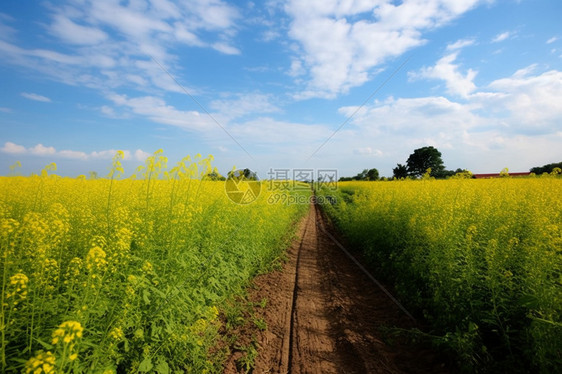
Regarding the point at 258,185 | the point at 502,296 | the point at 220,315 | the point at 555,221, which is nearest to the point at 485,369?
the point at 502,296

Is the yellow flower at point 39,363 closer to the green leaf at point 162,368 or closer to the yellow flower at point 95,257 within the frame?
the yellow flower at point 95,257

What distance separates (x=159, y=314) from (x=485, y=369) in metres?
4.21

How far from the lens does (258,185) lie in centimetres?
1209

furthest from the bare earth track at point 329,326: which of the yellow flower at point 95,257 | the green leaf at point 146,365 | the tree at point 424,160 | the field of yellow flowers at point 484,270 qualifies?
the tree at point 424,160

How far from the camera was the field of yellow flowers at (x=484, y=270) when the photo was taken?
3.35 m

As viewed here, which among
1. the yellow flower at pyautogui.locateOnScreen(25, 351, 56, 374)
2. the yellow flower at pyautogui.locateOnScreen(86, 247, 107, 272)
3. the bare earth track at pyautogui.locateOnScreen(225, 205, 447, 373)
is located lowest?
the bare earth track at pyautogui.locateOnScreen(225, 205, 447, 373)

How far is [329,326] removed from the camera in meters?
4.93

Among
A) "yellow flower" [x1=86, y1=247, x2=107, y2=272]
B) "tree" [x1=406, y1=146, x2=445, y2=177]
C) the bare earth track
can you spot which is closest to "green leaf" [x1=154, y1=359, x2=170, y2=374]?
the bare earth track

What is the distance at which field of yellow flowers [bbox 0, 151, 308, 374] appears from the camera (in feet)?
7.25

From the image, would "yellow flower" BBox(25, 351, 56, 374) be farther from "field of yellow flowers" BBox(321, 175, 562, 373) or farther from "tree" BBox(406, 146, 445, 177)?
"tree" BBox(406, 146, 445, 177)

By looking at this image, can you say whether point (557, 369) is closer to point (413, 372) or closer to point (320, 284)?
point (413, 372)

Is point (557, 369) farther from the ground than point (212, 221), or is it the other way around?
point (212, 221)

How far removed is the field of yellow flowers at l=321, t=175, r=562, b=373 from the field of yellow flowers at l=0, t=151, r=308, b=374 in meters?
3.64

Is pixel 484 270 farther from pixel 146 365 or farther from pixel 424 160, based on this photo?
pixel 424 160
